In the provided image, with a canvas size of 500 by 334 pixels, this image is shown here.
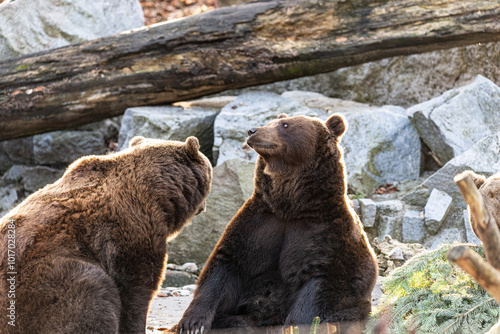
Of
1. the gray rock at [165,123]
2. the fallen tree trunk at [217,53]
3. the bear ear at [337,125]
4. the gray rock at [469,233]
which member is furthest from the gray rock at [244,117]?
the bear ear at [337,125]

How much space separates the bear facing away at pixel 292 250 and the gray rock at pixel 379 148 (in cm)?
385

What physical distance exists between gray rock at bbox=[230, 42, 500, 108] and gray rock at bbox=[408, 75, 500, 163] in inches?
56.5

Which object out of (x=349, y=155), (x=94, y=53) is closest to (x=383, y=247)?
(x=349, y=155)

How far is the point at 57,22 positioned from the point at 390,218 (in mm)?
6157

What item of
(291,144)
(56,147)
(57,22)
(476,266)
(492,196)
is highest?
(476,266)

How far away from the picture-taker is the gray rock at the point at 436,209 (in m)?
7.35

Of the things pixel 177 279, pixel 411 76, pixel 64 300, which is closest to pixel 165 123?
pixel 177 279

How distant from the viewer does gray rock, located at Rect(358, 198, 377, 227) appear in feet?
24.8

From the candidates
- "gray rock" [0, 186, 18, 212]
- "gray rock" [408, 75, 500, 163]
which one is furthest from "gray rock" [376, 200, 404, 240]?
"gray rock" [0, 186, 18, 212]

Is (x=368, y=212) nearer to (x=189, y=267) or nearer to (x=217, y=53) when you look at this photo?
(x=189, y=267)

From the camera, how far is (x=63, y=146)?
9703 millimetres

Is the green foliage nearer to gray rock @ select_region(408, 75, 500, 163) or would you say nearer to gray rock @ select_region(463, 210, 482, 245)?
gray rock @ select_region(463, 210, 482, 245)

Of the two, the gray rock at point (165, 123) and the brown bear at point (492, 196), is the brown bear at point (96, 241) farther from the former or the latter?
the gray rock at point (165, 123)

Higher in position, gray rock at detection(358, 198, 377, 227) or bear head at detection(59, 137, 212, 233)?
bear head at detection(59, 137, 212, 233)
